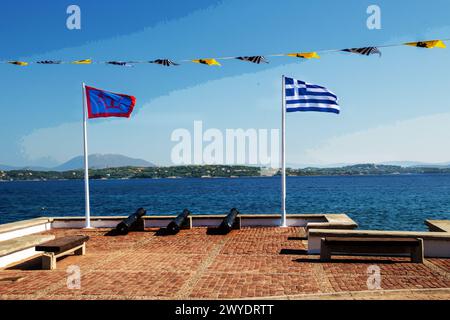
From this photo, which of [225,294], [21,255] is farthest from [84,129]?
[225,294]

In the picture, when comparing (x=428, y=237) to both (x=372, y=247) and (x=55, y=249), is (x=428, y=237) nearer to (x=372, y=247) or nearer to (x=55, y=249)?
(x=372, y=247)

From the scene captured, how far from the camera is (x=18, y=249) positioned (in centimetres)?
1077

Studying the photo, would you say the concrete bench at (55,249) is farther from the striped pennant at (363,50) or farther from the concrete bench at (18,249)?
the striped pennant at (363,50)

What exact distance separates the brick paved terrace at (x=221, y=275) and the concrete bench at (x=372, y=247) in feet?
0.75

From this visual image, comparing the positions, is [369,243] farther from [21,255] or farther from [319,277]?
[21,255]

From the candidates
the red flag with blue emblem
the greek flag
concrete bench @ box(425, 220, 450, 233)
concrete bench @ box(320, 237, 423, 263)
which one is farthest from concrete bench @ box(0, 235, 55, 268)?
concrete bench @ box(425, 220, 450, 233)

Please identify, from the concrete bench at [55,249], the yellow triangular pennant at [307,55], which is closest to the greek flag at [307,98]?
the yellow triangular pennant at [307,55]

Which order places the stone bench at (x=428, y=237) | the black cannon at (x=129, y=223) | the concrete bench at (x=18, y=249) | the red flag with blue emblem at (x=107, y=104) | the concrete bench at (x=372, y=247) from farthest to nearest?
the red flag with blue emblem at (x=107, y=104), the black cannon at (x=129, y=223), the stone bench at (x=428, y=237), the concrete bench at (x=18, y=249), the concrete bench at (x=372, y=247)

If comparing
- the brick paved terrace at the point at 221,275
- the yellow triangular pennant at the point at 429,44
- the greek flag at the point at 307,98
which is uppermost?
the yellow triangular pennant at the point at 429,44

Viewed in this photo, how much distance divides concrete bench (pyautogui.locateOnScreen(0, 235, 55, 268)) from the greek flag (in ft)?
30.6

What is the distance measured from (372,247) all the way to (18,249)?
8.73 m

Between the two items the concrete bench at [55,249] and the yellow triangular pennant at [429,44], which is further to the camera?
the yellow triangular pennant at [429,44]

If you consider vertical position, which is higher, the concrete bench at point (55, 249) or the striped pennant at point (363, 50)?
the striped pennant at point (363, 50)

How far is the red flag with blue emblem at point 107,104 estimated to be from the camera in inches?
659
